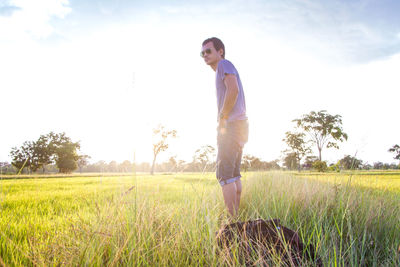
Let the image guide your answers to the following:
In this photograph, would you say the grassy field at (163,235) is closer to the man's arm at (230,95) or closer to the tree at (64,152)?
the man's arm at (230,95)

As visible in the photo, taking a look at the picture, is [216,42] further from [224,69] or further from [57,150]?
[57,150]

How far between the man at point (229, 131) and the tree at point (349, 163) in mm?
1239

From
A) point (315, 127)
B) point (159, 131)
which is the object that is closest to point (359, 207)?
point (315, 127)

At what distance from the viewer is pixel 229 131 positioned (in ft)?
7.99

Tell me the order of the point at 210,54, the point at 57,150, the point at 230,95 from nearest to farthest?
the point at 230,95
the point at 210,54
the point at 57,150

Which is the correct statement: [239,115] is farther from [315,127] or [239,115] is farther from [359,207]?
[315,127]

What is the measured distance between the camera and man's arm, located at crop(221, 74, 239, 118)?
91.8 inches

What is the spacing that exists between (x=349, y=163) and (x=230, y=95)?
5.61 ft

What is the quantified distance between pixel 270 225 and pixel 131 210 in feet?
3.54

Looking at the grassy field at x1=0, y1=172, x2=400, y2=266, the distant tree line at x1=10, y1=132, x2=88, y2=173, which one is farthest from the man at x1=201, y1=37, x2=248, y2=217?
the distant tree line at x1=10, y1=132, x2=88, y2=173

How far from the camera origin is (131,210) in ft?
5.45

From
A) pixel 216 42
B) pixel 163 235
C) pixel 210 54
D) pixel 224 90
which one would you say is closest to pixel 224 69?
pixel 224 90

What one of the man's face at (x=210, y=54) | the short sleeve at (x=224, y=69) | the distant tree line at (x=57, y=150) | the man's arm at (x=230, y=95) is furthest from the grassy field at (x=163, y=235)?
the distant tree line at (x=57, y=150)

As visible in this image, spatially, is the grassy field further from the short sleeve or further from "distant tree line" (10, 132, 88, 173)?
"distant tree line" (10, 132, 88, 173)
